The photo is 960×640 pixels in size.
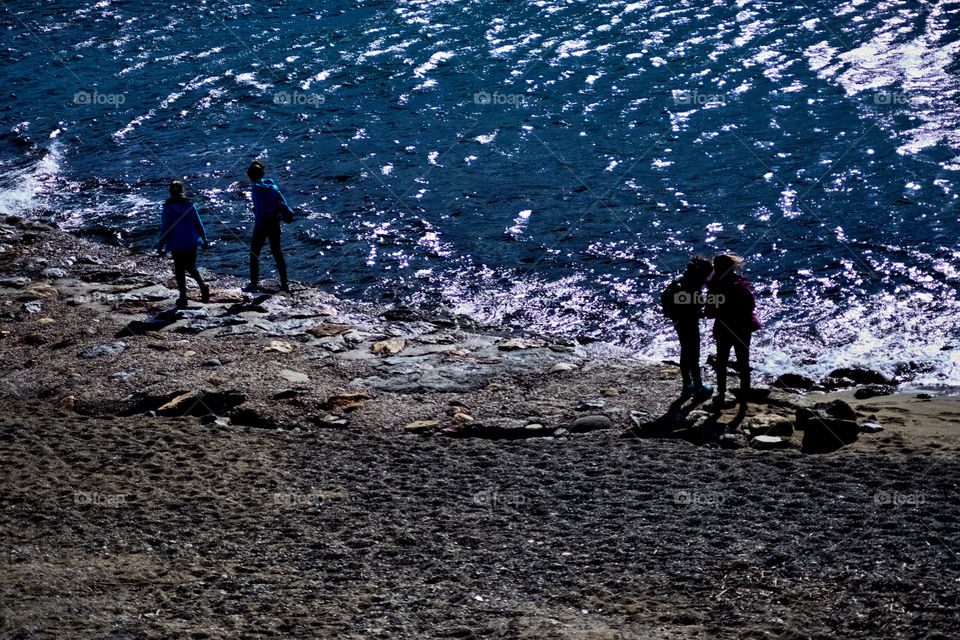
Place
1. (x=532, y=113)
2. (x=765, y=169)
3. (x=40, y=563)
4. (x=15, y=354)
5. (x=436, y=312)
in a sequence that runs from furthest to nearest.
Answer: (x=532, y=113) < (x=765, y=169) < (x=436, y=312) < (x=15, y=354) < (x=40, y=563)

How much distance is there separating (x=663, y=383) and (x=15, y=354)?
341 inches

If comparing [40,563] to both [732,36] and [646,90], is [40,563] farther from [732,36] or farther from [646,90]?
[732,36]

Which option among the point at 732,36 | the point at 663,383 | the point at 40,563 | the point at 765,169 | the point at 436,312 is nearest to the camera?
the point at 40,563

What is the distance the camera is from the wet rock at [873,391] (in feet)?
42.6

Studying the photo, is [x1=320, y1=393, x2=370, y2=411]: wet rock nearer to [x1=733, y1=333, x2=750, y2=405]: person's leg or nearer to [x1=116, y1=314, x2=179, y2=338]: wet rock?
[x1=116, y1=314, x2=179, y2=338]: wet rock

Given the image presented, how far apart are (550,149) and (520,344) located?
29.1 feet

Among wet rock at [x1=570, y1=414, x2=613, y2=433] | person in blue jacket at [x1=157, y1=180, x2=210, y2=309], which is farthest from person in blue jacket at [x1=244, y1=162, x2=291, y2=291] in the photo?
wet rock at [x1=570, y1=414, x2=613, y2=433]

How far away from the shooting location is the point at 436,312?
16.1 meters

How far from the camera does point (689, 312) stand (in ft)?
39.4

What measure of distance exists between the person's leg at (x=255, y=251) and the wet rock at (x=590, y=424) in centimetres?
700

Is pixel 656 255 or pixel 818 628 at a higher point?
pixel 818 628

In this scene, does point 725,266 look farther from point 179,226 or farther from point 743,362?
point 179,226

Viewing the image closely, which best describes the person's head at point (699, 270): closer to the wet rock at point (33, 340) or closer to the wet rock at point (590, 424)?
the wet rock at point (590, 424)

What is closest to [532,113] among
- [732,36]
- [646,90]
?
[646,90]
